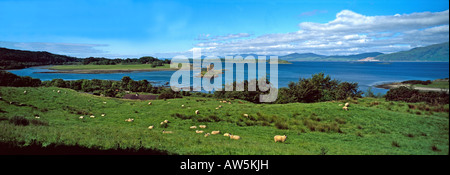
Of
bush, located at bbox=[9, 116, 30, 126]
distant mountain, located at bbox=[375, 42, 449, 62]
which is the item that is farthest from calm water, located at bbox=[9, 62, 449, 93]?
bush, located at bbox=[9, 116, 30, 126]

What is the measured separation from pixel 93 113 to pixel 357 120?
55.9 ft

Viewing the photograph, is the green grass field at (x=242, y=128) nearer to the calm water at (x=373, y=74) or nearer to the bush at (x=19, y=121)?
the bush at (x=19, y=121)

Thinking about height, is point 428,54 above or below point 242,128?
above

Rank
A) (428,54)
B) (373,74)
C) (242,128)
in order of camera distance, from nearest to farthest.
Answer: (428,54), (242,128), (373,74)

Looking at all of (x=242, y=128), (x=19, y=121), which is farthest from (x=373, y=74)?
(x=19, y=121)

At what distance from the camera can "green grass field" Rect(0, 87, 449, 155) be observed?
6625 mm

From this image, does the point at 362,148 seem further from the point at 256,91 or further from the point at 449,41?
the point at 256,91

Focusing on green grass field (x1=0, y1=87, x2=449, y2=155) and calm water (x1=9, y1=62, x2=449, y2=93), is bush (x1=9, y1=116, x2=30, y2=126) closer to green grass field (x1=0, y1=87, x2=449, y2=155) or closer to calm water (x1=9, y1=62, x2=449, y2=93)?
green grass field (x1=0, y1=87, x2=449, y2=155)

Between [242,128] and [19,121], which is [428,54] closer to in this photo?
[242,128]

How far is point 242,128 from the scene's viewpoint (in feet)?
37.4

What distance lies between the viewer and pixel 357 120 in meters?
10.7

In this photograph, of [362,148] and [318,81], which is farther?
[318,81]
